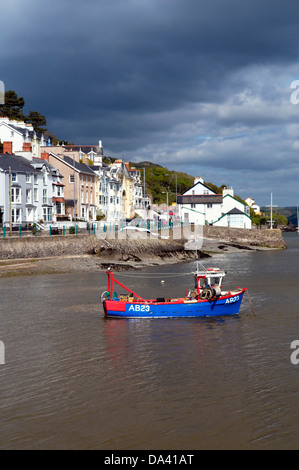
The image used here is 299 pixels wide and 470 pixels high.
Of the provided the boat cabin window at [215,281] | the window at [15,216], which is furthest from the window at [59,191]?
the boat cabin window at [215,281]

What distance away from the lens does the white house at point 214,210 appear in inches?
4279

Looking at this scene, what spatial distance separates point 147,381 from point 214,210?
97.0 metres

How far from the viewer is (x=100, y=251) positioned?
191ft

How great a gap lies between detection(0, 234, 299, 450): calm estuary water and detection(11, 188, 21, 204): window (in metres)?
37.4

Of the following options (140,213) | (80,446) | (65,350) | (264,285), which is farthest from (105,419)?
(140,213)

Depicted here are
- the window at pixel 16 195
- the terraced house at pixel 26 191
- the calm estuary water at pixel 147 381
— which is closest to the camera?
the calm estuary water at pixel 147 381

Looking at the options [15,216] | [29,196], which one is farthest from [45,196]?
[15,216]

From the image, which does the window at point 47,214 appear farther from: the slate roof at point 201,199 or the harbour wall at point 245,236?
the slate roof at point 201,199

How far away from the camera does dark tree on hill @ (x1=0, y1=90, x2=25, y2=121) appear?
11838cm

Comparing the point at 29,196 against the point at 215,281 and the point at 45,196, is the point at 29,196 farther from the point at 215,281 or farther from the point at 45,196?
the point at 215,281

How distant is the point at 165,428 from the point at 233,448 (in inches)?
73.3

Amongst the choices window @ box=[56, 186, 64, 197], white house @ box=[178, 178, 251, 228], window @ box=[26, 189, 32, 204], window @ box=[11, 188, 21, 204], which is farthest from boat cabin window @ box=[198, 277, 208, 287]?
white house @ box=[178, 178, 251, 228]

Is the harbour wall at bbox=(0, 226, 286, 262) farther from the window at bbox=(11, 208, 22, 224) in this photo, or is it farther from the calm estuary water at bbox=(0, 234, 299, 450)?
the calm estuary water at bbox=(0, 234, 299, 450)

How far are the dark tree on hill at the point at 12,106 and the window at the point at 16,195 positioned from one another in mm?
57262
